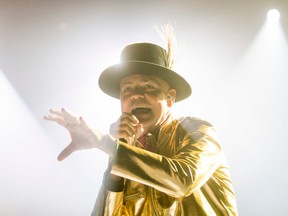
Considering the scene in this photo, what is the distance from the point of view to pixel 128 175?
141 cm

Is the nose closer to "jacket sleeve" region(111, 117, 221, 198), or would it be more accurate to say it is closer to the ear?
the ear

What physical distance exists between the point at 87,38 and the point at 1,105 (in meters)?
1.73

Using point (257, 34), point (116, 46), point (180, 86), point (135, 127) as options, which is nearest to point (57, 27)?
point (116, 46)

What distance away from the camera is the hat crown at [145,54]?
2.10 metres

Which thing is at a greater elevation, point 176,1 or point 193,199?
point 176,1

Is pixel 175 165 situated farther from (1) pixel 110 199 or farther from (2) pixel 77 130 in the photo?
(1) pixel 110 199

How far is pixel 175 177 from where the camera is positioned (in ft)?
4.73

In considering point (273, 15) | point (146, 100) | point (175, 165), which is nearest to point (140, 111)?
point (146, 100)

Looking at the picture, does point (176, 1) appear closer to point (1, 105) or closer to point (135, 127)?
point (1, 105)

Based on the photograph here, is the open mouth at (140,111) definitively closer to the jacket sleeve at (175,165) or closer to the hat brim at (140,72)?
the hat brim at (140,72)

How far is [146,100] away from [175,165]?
616mm

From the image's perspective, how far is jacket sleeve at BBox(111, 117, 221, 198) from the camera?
140 cm

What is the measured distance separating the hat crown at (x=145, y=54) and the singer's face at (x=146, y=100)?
0.32 ft

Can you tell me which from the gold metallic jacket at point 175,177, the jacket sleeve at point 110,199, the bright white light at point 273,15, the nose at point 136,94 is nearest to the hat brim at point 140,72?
the nose at point 136,94
